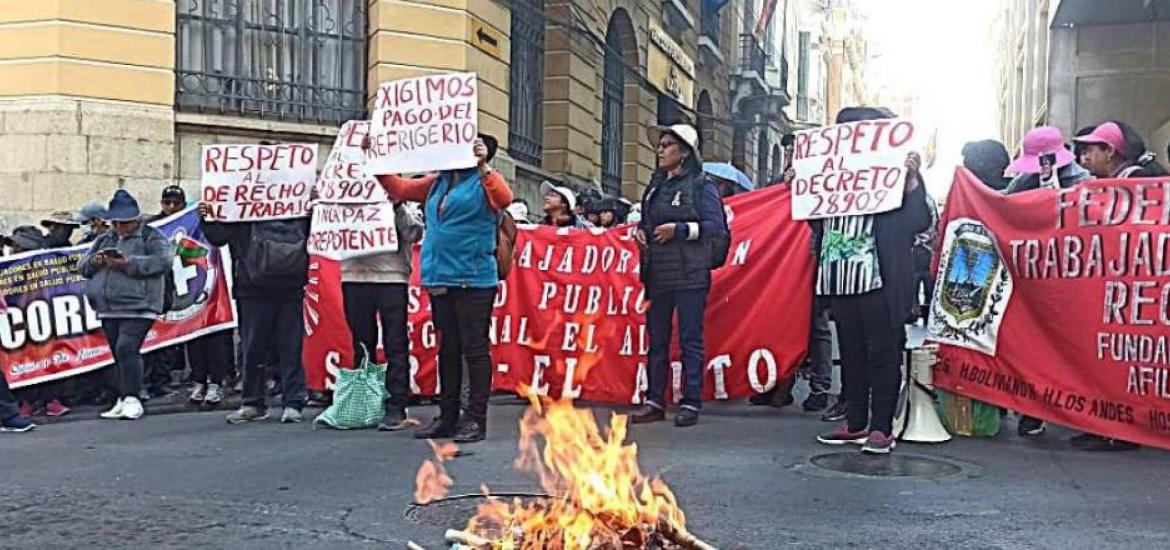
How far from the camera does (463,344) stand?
253 inches

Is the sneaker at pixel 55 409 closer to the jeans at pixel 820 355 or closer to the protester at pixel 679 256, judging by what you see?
the protester at pixel 679 256

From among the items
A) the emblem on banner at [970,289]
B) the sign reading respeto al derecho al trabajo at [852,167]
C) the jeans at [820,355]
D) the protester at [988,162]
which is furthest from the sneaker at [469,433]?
the protester at [988,162]

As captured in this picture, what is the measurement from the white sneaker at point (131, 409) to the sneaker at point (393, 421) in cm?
188

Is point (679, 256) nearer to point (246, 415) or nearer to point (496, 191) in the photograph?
point (496, 191)

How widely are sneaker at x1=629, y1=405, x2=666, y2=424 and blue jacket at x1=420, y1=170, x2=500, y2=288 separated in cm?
141

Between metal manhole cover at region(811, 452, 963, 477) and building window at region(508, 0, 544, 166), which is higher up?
building window at region(508, 0, 544, 166)

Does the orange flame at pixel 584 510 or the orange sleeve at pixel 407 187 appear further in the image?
the orange sleeve at pixel 407 187

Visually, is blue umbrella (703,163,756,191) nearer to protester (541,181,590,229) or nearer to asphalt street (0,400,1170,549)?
protester (541,181,590,229)

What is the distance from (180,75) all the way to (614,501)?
10.5 metres

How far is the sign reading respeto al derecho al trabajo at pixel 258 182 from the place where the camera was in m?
7.40

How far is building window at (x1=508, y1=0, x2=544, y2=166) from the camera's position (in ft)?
54.9

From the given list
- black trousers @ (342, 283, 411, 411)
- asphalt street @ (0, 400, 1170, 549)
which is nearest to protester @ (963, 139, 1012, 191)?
asphalt street @ (0, 400, 1170, 549)

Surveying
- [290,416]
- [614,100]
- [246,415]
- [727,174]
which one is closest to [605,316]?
[727,174]

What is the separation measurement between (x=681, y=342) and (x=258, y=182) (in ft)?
9.37
